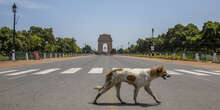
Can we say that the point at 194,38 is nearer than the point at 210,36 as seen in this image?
No

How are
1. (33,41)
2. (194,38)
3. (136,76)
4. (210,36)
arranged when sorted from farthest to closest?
(33,41) < (194,38) < (210,36) < (136,76)

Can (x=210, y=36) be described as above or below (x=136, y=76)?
above

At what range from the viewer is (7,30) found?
1625 inches

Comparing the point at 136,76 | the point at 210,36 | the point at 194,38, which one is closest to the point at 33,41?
the point at 194,38

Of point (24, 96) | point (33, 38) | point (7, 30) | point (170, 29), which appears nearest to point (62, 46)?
point (33, 38)

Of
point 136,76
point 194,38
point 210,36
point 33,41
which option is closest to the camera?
point 136,76

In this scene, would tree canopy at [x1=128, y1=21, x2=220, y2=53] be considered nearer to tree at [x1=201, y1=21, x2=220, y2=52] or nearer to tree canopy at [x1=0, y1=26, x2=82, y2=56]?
tree at [x1=201, y1=21, x2=220, y2=52]

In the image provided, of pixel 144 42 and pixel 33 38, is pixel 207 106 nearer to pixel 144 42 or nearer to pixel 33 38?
pixel 33 38

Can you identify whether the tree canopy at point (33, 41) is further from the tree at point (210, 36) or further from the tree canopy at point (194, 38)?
the tree at point (210, 36)

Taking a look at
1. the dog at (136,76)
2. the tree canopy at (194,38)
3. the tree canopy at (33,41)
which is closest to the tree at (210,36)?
the tree canopy at (194,38)

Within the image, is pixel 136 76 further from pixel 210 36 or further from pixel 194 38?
pixel 194 38

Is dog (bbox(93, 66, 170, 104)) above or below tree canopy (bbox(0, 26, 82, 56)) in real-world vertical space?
below

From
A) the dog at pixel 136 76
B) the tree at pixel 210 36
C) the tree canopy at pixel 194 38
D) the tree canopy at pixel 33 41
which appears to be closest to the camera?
the dog at pixel 136 76

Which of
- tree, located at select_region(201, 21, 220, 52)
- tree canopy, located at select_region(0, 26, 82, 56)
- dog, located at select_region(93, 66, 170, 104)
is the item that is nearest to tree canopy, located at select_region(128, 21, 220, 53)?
tree, located at select_region(201, 21, 220, 52)
